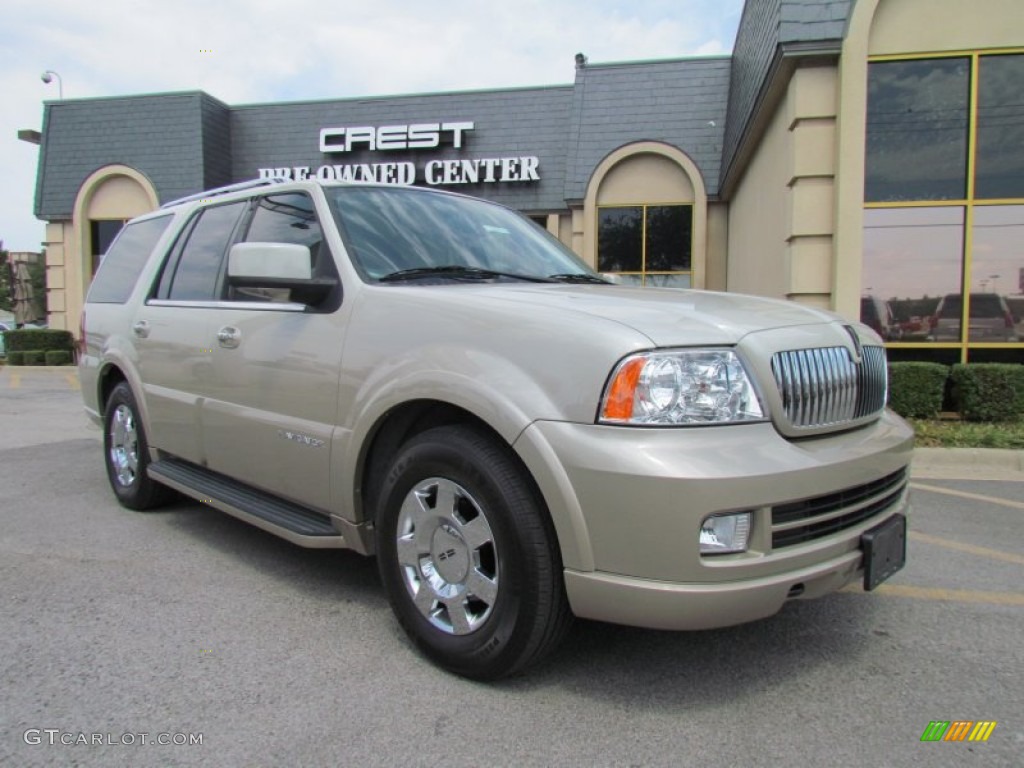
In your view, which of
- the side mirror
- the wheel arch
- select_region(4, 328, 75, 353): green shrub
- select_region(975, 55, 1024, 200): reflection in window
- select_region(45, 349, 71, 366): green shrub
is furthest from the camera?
select_region(4, 328, 75, 353): green shrub

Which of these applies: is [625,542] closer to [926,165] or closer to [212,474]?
[212,474]

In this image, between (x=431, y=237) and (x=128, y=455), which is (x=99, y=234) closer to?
(x=128, y=455)

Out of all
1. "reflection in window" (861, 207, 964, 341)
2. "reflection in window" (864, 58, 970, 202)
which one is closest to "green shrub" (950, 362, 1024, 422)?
"reflection in window" (861, 207, 964, 341)

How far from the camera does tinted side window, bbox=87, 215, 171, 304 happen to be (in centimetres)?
488

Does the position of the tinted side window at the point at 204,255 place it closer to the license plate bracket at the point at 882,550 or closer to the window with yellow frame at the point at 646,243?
the license plate bracket at the point at 882,550

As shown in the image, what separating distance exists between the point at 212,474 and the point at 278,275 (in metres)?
1.55

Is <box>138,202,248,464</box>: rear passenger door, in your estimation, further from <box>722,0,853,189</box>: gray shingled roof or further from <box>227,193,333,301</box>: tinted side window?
<box>722,0,853,189</box>: gray shingled roof

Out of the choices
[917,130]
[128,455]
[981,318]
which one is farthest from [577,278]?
[981,318]

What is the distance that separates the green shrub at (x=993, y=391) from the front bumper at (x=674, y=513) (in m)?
6.15

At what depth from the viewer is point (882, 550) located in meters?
2.55

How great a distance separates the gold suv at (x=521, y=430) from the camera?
222 cm

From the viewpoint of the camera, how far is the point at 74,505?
504cm

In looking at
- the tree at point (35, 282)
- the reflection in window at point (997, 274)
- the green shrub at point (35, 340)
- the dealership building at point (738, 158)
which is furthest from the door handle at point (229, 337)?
the tree at point (35, 282)

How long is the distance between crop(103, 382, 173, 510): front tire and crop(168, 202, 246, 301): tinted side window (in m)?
0.88
